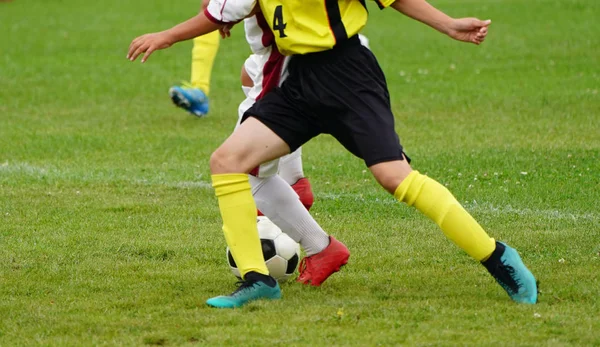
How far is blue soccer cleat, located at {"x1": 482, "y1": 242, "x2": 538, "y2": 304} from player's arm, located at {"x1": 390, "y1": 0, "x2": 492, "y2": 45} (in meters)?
0.90

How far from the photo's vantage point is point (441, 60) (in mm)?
15133

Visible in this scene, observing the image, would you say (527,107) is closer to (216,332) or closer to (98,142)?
(98,142)

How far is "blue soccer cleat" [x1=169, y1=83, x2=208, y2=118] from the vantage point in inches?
440

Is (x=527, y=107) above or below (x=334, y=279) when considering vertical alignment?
below

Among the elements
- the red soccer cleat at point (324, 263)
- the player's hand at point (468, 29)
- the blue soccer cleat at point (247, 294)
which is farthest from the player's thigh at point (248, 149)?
the player's hand at point (468, 29)

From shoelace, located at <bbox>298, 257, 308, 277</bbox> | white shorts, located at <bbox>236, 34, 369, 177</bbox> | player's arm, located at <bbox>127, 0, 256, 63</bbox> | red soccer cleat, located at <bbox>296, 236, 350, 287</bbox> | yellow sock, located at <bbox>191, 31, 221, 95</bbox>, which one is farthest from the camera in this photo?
yellow sock, located at <bbox>191, 31, 221, 95</bbox>

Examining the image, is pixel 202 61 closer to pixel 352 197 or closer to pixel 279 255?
pixel 352 197

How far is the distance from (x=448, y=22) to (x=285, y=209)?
4.09 ft

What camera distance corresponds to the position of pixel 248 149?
476 centimetres

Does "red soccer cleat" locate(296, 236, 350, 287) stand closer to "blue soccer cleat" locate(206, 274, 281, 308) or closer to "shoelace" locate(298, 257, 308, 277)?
"shoelace" locate(298, 257, 308, 277)

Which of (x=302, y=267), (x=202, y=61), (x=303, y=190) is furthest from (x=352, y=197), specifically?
(x=202, y=61)

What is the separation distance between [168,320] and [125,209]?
2.77 metres

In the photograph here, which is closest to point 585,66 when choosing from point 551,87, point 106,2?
point 551,87

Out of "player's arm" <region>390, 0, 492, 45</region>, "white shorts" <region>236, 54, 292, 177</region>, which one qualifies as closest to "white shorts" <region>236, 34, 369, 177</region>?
"white shorts" <region>236, 54, 292, 177</region>
